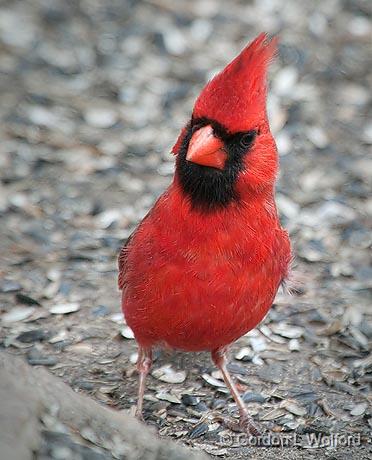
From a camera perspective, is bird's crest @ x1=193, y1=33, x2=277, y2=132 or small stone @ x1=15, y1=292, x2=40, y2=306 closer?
bird's crest @ x1=193, y1=33, x2=277, y2=132

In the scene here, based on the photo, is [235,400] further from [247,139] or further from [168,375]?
[247,139]

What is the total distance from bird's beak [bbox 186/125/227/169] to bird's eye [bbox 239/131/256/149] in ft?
0.29

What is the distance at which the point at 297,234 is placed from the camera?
17.3 feet

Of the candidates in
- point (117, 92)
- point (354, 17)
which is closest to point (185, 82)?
point (117, 92)

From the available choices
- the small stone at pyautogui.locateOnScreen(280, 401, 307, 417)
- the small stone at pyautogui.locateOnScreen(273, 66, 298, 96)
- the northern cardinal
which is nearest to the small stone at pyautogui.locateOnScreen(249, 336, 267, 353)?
the small stone at pyautogui.locateOnScreen(280, 401, 307, 417)

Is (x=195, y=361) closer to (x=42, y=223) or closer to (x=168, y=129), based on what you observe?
(x=42, y=223)

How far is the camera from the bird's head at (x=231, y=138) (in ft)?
10.9

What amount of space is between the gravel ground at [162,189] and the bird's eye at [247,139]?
0.90 meters

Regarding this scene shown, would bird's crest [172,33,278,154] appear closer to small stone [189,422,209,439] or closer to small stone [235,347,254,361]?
small stone [189,422,209,439]

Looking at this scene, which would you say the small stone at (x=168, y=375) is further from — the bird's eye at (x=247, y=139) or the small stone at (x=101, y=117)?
the small stone at (x=101, y=117)

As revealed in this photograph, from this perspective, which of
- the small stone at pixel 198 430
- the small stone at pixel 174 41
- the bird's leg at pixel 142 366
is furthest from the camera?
the small stone at pixel 174 41

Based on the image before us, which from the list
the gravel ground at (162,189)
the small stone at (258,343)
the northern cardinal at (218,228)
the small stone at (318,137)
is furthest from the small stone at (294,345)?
the small stone at (318,137)

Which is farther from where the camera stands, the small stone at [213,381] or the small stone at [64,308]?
the small stone at [64,308]

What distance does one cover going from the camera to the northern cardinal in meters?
3.35
